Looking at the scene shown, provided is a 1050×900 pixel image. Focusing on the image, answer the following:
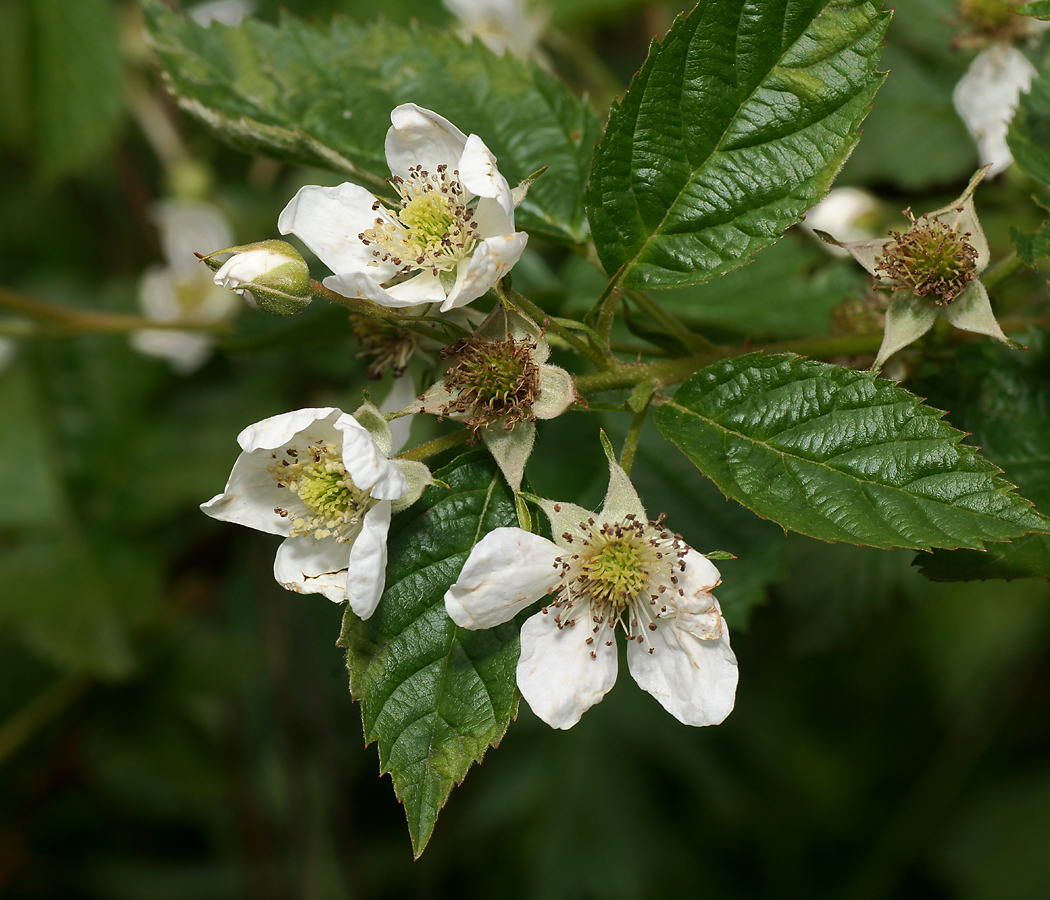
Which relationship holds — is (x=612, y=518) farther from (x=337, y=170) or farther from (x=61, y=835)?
(x=61, y=835)

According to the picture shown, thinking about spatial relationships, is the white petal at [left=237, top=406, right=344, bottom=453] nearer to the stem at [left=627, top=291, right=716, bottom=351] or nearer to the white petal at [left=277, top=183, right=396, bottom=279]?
the white petal at [left=277, top=183, right=396, bottom=279]

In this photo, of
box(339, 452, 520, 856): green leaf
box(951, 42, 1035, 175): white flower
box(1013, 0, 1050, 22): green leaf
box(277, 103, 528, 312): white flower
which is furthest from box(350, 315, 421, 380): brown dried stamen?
box(951, 42, 1035, 175): white flower

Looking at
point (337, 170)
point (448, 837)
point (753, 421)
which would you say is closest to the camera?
point (753, 421)

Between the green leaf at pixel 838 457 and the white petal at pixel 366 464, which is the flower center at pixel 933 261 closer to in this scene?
the green leaf at pixel 838 457

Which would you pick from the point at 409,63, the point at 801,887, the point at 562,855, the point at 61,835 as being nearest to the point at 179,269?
the point at 409,63

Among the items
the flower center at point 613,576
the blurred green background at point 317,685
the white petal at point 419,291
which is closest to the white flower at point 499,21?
the blurred green background at point 317,685

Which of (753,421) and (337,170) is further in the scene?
(337,170)

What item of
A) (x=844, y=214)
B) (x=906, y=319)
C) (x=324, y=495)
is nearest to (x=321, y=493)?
(x=324, y=495)
